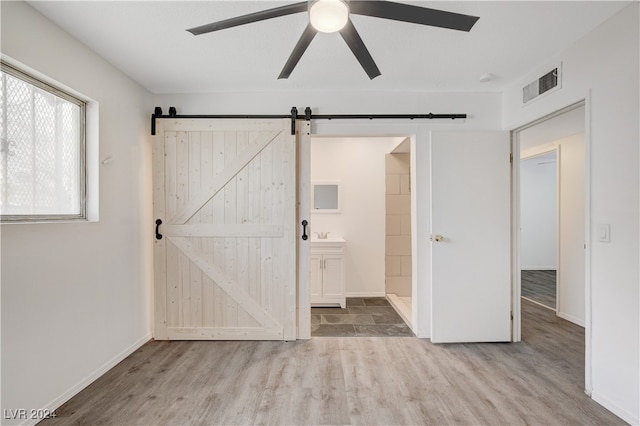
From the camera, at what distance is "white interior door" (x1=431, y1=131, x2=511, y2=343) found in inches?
112

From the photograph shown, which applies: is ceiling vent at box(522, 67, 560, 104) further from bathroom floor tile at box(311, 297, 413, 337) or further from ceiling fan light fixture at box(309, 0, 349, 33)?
bathroom floor tile at box(311, 297, 413, 337)

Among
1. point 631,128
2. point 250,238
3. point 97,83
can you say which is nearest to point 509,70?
point 631,128

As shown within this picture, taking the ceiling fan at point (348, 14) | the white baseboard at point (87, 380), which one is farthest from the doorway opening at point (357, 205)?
the ceiling fan at point (348, 14)

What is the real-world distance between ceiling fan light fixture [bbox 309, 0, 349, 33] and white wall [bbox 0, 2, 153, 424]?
1.71 m

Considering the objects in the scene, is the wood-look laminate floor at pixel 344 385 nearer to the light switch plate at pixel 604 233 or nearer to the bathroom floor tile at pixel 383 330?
the bathroom floor tile at pixel 383 330

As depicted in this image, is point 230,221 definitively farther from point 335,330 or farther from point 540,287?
point 540,287

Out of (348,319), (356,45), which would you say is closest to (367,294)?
(348,319)

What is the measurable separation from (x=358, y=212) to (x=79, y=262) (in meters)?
3.26

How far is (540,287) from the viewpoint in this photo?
5.07 metres

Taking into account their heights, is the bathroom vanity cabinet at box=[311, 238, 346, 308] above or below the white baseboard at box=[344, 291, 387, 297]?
above

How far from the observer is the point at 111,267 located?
2.45 m

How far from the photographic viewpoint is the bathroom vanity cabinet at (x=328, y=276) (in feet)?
12.9

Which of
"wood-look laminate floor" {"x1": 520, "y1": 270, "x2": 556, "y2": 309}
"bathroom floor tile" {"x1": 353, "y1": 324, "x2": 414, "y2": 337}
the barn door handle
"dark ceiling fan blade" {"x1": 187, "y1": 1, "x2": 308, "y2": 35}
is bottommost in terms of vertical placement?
"wood-look laminate floor" {"x1": 520, "y1": 270, "x2": 556, "y2": 309}

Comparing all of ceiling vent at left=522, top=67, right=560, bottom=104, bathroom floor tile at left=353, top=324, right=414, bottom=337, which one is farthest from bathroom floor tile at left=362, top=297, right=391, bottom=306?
ceiling vent at left=522, top=67, right=560, bottom=104
